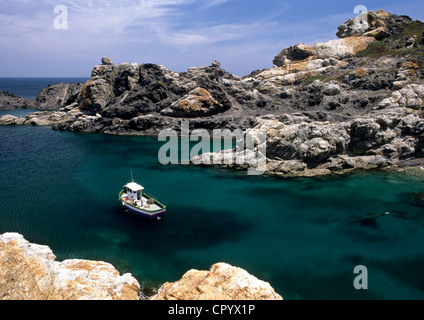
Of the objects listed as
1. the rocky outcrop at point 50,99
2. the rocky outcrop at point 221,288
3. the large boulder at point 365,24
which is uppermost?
the large boulder at point 365,24

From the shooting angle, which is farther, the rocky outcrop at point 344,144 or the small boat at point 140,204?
the rocky outcrop at point 344,144

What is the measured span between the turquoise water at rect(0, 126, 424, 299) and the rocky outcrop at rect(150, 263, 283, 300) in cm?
1347

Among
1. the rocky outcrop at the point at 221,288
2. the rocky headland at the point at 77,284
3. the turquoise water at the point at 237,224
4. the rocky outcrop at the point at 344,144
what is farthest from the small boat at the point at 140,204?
the rocky outcrop at the point at 344,144

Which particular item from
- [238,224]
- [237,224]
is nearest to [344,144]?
[238,224]

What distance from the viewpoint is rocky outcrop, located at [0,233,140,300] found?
12898 mm

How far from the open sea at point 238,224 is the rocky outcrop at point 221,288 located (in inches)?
524

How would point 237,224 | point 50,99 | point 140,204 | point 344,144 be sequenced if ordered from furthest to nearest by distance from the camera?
1. point 50,99
2. point 344,144
3. point 140,204
4. point 237,224

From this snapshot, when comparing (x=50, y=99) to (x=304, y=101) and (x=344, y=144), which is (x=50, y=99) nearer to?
(x=304, y=101)

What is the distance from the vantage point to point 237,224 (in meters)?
37.8

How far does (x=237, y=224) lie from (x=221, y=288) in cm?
2383

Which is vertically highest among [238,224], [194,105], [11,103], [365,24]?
[365,24]

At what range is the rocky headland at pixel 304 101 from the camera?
192 ft

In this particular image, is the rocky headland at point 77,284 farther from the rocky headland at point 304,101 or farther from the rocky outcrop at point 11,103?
the rocky outcrop at point 11,103
